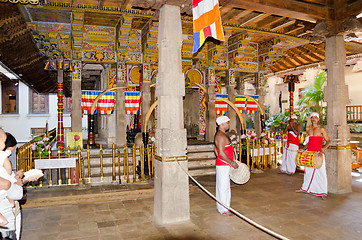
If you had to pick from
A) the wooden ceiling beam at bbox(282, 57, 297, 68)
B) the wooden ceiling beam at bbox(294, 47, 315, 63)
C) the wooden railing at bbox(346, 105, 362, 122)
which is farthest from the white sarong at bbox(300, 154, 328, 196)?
the wooden ceiling beam at bbox(282, 57, 297, 68)

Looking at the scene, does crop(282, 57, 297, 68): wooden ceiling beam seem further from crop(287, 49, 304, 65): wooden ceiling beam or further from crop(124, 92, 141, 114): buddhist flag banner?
crop(124, 92, 141, 114): buddhist flag banner

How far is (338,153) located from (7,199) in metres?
7.15

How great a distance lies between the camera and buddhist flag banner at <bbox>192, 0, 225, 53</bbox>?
13.9ft

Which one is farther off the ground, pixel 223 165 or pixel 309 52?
pixel 309 52

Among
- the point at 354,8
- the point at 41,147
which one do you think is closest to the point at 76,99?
the point at 41,147

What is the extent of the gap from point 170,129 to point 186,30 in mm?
8344

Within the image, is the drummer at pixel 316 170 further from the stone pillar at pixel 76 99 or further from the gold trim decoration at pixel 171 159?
the stone pillar at pixel 76 99

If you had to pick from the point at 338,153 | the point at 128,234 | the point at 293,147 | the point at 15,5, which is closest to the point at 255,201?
the point at 338,153

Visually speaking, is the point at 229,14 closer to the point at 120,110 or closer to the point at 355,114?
the point at 120,110

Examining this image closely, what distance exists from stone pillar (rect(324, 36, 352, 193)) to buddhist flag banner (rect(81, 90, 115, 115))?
27.6ft

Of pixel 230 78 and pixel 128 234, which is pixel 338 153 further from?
pixel 230 78

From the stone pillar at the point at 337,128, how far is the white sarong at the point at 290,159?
203 centimetres

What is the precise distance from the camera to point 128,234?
4.43m

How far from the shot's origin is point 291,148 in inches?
365
